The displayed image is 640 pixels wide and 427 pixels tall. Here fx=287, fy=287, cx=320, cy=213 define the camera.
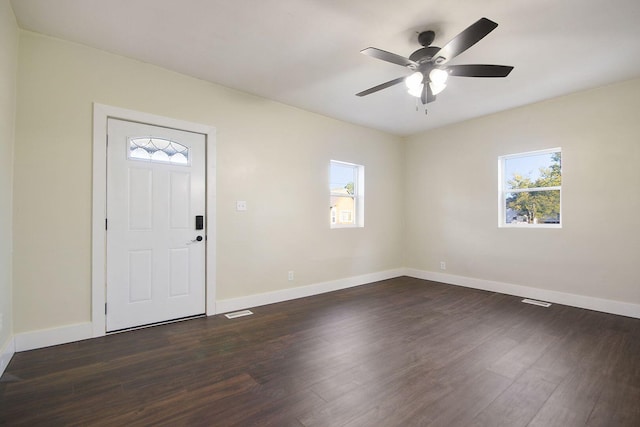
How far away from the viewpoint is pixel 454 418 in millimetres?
1713

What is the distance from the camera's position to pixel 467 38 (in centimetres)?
202

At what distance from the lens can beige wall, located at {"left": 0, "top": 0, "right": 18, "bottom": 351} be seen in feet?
7.08

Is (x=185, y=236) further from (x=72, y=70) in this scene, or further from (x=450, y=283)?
(x=450, y=283)

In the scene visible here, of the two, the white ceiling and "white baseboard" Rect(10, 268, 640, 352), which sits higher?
the white ceiling

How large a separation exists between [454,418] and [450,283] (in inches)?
147

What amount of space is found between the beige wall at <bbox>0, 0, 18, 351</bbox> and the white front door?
68cm

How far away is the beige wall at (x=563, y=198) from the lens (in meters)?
3.49

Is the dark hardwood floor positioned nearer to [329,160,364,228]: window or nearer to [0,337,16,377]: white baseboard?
[0,337,16,377]: white baseboard

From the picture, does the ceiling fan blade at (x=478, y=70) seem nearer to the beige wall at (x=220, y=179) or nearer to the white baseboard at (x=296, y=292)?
the beige wall at (x=220, y=179)

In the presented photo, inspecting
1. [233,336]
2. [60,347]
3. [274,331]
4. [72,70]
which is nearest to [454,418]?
[274,331]

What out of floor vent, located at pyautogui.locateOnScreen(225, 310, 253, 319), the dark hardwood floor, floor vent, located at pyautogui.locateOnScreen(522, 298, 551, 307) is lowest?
floor vent, located at pyautogui.locateOnScreen(225, 310, 253, 319)

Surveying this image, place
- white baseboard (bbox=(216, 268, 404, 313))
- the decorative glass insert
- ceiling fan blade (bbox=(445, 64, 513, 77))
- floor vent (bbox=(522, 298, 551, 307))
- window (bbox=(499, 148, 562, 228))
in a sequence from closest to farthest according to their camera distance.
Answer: ceiling fan blade (bbox=(445, 64, 513, 77)) → the decorative glass insert → white baseboard (bbox=(216, 268, 404, 313)) → floor vent (bbox=(522, 298, 551, 307)) → window (bbox=(499, 148, 562, 228))

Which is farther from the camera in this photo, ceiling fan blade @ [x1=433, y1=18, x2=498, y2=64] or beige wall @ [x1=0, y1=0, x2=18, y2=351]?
beige wall @ [x1=0, y1=0, x2=18, y2=351]

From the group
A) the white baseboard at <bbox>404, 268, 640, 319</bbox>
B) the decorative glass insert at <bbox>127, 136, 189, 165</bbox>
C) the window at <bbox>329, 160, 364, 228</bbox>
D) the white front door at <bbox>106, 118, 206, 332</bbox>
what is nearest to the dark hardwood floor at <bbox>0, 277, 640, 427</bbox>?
the white baseboard at <bbox>404, 268, 640, 319</bbox>
